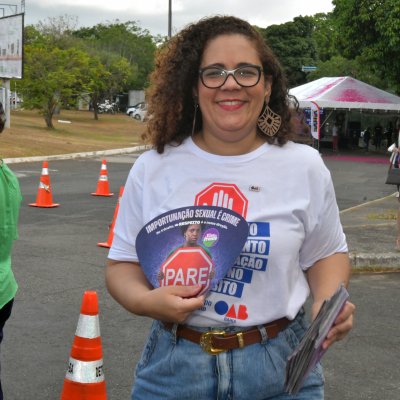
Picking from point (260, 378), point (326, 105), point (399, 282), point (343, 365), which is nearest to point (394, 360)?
point (343, 365)

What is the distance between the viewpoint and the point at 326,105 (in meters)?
33.7

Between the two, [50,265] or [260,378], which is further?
[50,265]

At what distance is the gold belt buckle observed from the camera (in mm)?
2215

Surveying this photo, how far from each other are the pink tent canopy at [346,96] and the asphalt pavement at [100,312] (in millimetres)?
19870

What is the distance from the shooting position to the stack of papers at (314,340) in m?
1.99

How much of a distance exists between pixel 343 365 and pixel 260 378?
3.22 metres

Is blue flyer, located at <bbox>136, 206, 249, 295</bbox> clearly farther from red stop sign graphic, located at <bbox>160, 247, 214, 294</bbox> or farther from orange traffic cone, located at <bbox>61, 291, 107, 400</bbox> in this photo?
orange traffic cone, located at <bbox>61, 291, 107, 400</bbox>

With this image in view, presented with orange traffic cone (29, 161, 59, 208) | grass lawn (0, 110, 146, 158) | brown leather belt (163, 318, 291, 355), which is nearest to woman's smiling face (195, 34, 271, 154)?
brown leather belt (163, 318, 291, 355)

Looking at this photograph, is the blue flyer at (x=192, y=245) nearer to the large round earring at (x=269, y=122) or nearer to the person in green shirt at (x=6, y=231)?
the large round earring at (x=269, y=122)

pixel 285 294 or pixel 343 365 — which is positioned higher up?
pixel 285 294

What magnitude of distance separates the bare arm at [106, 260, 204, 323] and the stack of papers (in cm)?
30

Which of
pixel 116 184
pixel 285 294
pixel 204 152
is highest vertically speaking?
pixel 204 152

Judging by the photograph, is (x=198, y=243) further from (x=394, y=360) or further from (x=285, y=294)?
(x=394, y=360)

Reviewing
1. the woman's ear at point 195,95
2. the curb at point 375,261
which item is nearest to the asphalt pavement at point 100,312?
the curb at point 375,261
